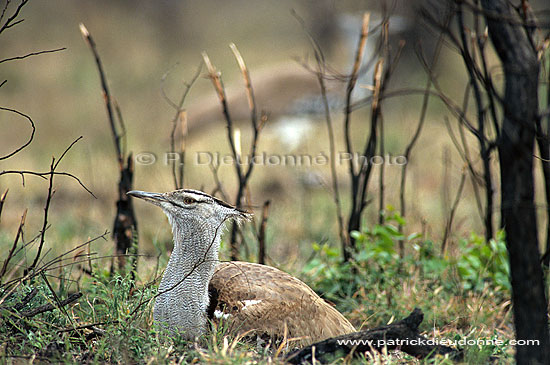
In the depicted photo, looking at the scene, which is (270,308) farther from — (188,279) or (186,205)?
(186,205)

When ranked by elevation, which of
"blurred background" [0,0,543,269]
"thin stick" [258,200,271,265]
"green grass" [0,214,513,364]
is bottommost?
"green grass" [0,214,513,364]

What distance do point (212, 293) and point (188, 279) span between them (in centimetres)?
16

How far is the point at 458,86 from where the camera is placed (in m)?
9.09

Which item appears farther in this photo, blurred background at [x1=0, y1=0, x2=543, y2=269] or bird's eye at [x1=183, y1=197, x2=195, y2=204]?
blurred background at [x1=0, y1=0, x2=543, y2=269]

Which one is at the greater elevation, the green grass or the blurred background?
the blurred background

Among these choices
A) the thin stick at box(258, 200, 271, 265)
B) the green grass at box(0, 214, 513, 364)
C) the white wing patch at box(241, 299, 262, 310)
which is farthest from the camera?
the thin stick at box(258, 200, 271, 265)

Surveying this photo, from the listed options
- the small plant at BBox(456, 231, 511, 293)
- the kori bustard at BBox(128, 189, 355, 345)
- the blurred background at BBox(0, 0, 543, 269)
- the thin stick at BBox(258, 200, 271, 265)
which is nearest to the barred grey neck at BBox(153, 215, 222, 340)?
the kori bustard at BBox(128, 189, 355, 345)

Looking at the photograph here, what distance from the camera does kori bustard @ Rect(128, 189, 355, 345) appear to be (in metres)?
2.17

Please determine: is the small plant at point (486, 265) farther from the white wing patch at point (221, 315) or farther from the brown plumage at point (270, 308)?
the white wing patch at point (221, 315)

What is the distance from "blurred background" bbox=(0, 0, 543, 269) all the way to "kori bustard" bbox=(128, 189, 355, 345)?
1.43 feet

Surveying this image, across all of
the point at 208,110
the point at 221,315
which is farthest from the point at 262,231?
the point at 208,110

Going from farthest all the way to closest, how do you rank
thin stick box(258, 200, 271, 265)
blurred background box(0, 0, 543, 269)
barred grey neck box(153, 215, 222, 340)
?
blurred background box(0, 0, 543, 269) → thin stick box(258, 200, 271, 265) → barred grey neck box(153, 215, 222, 340)

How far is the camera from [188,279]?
2.20m

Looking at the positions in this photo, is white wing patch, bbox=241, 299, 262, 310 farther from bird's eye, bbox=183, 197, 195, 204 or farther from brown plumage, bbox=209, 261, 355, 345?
bird's eye, bbox=183, 197, 195, 204
